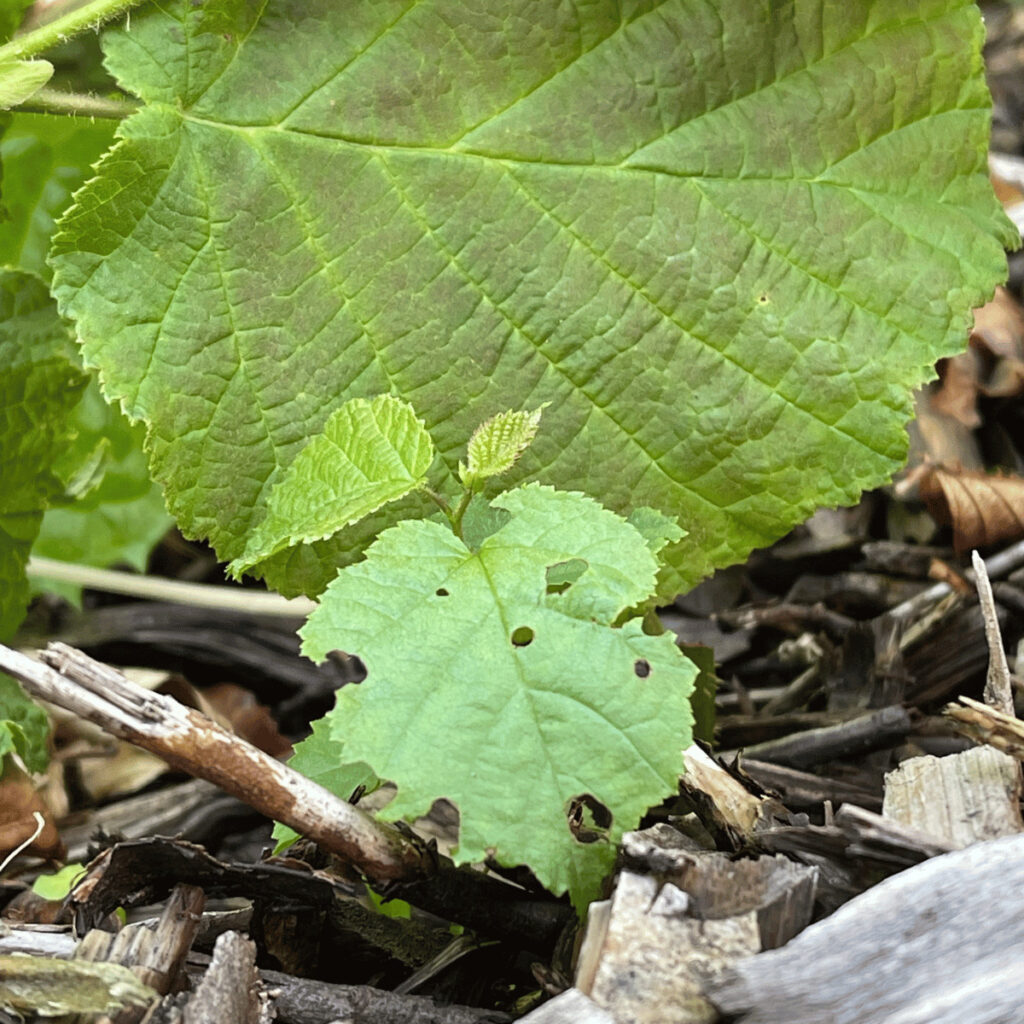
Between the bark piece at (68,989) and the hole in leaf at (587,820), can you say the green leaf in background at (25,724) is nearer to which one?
the bark piece at (68,989)

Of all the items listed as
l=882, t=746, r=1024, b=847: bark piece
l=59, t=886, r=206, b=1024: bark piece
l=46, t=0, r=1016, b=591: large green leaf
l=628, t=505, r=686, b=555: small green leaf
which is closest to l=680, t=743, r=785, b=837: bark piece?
l=882, t=746, r=1024, b=847: bark piece

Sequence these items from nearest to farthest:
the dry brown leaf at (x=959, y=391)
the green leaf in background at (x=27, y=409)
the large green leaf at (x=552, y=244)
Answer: the large green leaf at (x=552, y=244) < the green leaf in background at (x=27, y=409) < the dry brown leaf at (x=959, y=391)

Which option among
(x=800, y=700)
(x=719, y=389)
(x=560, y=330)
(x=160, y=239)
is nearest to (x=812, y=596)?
(x=800, y=700)

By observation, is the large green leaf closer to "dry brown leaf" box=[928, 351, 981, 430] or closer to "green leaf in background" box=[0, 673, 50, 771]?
"green leaf in background" box=[0, 673, 50, 771]

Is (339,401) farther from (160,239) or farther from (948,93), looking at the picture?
(948,93)

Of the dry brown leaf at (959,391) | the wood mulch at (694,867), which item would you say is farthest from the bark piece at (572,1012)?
the dry brown leaf at (959,391)

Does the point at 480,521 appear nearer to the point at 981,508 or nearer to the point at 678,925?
the point at 678,925
